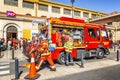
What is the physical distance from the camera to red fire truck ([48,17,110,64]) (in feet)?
37.7

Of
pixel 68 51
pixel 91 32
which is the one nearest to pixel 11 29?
pixel 91 32

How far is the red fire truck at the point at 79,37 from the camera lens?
1149 cm

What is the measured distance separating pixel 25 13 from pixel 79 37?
28.4m

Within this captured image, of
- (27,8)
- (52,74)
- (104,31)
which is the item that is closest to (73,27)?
(104,31)

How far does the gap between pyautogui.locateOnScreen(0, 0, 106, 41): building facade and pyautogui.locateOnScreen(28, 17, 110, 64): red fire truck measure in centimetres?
220

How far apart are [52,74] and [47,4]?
36.4m

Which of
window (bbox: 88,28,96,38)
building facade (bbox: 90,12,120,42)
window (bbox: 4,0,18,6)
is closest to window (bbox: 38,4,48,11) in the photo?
window (bbox: 4,0,18,6)

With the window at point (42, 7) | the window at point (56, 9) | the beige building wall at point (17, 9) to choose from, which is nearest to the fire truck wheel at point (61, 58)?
the beige building wall at point (17, 9)

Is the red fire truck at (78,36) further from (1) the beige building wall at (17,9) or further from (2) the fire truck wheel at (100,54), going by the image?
(1) the beige building wall at (17,9)

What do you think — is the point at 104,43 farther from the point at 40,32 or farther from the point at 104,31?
the point at 40,32

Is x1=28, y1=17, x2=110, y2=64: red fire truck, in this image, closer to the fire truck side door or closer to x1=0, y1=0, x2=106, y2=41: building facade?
the fire truck side door

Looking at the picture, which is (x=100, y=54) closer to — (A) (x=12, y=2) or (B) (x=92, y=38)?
(B) (x=92, y=38)

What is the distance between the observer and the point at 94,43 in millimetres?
13891

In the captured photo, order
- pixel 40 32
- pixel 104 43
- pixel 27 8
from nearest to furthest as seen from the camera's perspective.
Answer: pixel 40 32
pixel 104 43
pixel 27 8
